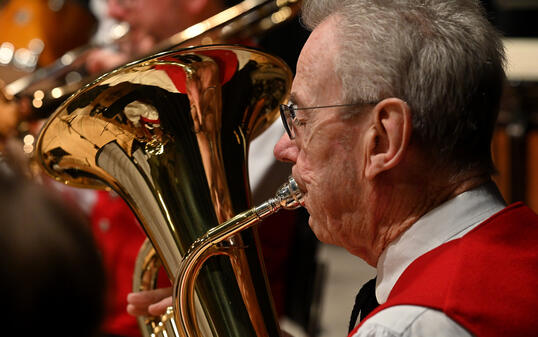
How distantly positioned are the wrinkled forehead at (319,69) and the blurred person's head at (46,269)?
531 mm

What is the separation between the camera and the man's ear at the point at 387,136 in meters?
1.08

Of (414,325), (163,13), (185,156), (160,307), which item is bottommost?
(414,325)

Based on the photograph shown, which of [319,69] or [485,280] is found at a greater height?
[319,69]

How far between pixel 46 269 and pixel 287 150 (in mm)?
657

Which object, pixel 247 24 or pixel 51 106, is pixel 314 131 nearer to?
pixel 247 24

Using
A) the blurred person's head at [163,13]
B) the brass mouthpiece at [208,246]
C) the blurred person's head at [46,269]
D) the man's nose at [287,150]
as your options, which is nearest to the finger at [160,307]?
the brass mouthpiece at [208,246]

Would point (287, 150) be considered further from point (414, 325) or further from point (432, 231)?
point (414, 325)

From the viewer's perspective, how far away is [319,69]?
3.81 feet

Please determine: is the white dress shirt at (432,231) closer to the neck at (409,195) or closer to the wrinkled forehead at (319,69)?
the neck at (409,195)

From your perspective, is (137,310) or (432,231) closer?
(432,231)

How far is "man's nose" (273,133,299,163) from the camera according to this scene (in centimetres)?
126

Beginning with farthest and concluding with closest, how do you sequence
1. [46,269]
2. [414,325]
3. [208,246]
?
[208,246], [414,325], [46,269]

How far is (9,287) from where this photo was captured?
653 millimetres

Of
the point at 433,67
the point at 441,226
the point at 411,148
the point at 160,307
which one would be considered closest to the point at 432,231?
the point at 441,226
